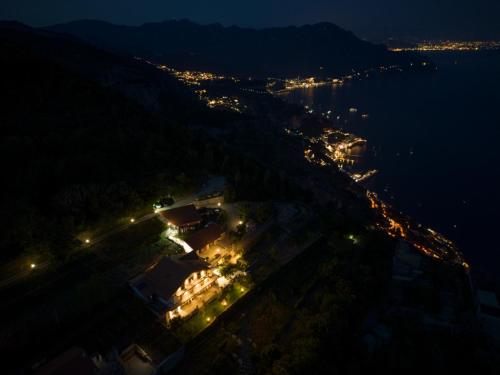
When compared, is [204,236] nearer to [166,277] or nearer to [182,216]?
[182,216]

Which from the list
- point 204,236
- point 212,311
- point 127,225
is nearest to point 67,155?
point 127,225

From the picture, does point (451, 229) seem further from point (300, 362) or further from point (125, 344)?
point (125, 344)

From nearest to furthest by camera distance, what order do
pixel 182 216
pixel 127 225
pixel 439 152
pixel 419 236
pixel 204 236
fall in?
1. pixel 204 236
2. pixel 127 225
3. pixel 182 216
4. pixel 419 236
5. pixel 439 152

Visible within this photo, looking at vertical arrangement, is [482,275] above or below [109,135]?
below

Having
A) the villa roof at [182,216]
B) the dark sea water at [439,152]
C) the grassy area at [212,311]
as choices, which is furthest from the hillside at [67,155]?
the dark sea water at [439,152]

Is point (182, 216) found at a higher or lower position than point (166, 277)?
lower

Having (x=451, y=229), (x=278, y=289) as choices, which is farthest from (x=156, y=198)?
(x=451, y=229)

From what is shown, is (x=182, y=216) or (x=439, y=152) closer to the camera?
(x=182, y=216)
